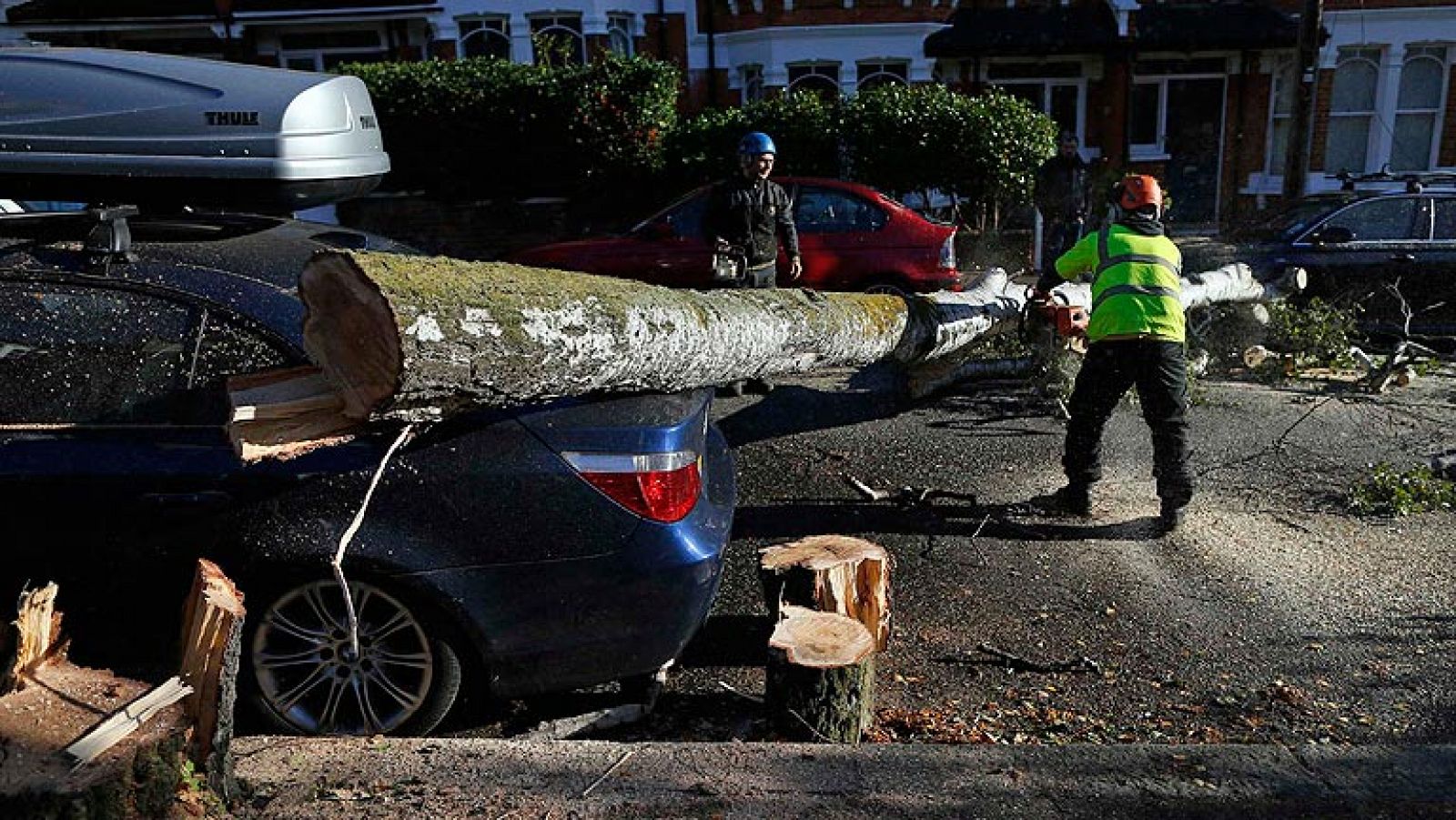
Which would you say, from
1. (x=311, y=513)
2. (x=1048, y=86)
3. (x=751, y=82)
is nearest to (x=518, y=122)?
(x=751, y=82)

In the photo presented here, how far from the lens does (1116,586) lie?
4906 millimetres

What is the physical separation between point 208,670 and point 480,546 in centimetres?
86

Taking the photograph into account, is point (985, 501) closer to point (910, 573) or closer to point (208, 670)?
point (910, 573)

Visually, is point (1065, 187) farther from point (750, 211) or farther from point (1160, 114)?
point (1160, 114)

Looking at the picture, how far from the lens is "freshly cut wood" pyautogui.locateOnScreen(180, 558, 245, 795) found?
2855 millimetres

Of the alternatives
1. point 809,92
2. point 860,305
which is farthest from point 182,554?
point 809,92

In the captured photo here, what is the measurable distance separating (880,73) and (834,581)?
16713 mm

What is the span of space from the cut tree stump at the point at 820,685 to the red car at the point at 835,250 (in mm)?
7188

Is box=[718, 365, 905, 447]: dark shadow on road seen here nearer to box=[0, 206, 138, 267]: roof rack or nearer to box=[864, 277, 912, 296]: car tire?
box=[864, 277, 912, 296]: car tire

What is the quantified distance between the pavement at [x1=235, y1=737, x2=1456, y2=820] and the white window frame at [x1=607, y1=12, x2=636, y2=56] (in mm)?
17592

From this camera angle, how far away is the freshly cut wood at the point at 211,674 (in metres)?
2.86

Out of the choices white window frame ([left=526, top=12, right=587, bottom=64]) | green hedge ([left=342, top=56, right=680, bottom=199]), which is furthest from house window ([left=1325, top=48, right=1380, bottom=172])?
white window frame ([left=526, top=12, right=587, bottom=64])

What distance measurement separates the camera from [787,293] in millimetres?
5410

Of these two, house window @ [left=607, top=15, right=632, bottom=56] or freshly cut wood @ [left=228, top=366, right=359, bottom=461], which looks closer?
freshly cut wood @ [left=228, top=366, right=359, bottom=461]
